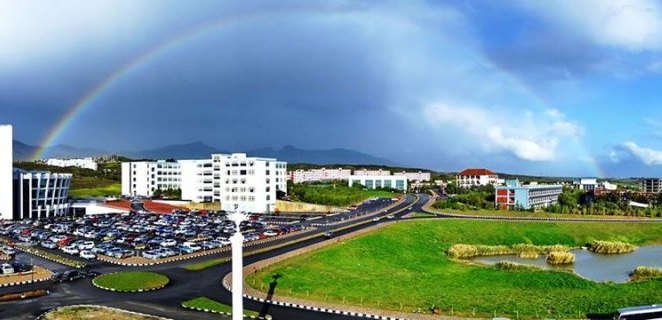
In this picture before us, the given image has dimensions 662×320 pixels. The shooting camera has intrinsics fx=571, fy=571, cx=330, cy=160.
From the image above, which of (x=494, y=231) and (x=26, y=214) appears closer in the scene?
(x=494, y=231)

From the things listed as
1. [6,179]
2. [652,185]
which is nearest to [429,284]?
[6,179]

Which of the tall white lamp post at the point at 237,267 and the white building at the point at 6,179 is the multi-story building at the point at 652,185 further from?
the tall white lamp post at the point at 237,267

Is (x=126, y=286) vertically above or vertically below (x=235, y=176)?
below

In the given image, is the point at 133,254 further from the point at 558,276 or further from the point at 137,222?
the point at 558,276

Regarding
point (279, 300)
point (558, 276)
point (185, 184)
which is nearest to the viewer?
point (279, 300)

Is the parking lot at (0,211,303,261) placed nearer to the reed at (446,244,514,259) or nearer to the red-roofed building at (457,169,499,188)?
the reed at (446,244,514,259)

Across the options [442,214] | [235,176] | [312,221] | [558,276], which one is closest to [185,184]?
[235,176]

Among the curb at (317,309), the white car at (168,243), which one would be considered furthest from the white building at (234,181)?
the curb at (317,309)

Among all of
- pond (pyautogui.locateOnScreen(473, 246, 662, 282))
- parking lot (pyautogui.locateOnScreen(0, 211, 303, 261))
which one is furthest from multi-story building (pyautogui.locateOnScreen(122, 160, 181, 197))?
pond (pyautogui.locateOnScreen(473, 246, 662, 282))
